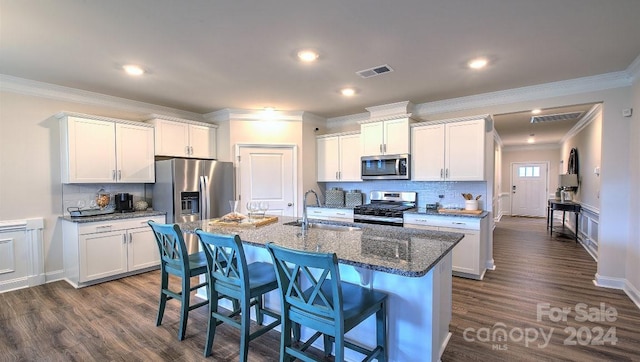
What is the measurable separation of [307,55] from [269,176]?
8.85 feet

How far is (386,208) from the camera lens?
4.62 m

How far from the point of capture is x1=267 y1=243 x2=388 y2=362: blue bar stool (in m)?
1.54

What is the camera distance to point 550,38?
2502 mm

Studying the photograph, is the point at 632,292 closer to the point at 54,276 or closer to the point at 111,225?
the point at 111,225

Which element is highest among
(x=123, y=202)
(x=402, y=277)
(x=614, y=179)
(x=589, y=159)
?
(x=589, y=159)

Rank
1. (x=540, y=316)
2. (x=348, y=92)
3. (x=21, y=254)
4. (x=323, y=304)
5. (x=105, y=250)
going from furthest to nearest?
(x=348, y=92)
(x=105, y=250)
(x=21, y=254)
(x=540, y=316)
(x=323, y=304)

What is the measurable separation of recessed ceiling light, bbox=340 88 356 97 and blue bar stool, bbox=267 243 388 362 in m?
2.70

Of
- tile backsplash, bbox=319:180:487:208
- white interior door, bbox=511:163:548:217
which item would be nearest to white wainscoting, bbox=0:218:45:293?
tile backsplash, bbox=319:180:487:208

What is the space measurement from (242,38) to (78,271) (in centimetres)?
341

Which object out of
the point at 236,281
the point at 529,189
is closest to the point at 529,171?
the point at 529,189

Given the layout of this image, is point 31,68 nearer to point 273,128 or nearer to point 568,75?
point 273,128

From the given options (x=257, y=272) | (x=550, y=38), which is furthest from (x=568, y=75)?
(x=257, y=272)

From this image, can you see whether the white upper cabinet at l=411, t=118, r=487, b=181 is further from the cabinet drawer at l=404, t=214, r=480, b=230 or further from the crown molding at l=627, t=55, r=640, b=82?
the crown molding at l=627, t=55, r=640, b=82

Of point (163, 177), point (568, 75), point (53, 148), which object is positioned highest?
point (568, 75)
